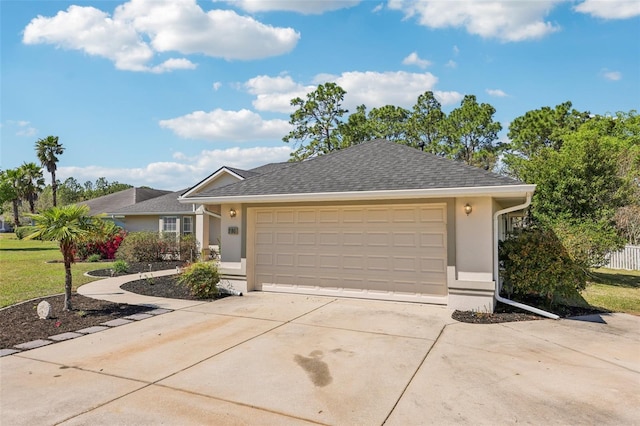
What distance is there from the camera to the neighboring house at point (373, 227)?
7.80 meters

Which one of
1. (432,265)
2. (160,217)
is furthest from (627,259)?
(160,217)

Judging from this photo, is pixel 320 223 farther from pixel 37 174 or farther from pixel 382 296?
pixel 37 174

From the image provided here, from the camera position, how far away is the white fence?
18.1 m

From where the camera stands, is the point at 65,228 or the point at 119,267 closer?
the point at 65,228

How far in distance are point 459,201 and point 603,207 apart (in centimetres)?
1036

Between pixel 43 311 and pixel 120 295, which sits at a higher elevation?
pixel 43 311

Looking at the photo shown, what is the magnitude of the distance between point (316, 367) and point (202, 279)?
5337mm

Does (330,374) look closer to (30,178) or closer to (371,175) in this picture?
(371,175)

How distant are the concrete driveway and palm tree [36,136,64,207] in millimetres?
40806

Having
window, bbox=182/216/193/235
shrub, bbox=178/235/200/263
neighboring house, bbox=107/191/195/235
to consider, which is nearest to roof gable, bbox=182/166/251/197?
neighboring house, bbox=107/191/195/235

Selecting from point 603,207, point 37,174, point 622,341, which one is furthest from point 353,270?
point 37,174

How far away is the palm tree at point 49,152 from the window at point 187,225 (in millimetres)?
27973

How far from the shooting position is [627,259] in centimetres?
1855

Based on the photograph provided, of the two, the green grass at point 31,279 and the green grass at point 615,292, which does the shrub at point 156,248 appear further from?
the green grass at point 615,292
